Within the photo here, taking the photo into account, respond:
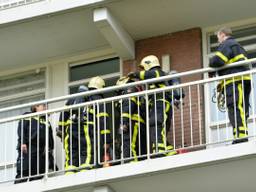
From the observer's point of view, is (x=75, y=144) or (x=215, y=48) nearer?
(x=75, y=144)

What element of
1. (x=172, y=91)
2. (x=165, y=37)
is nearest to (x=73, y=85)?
(x=165, y=37)

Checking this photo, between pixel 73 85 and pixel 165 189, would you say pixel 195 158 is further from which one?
pixel 73 85

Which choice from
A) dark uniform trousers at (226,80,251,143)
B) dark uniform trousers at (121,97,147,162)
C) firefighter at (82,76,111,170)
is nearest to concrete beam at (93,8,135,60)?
firefighter at (82,76,111,170)

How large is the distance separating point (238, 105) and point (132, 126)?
1.52 meters

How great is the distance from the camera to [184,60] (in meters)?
17.2

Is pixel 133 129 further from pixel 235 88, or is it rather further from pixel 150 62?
pixel 235 88

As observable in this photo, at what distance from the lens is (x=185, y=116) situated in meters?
16.5

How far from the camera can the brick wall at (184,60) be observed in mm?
16344

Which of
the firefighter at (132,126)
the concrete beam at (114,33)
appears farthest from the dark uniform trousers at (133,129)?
the concrete beam at (114,33)

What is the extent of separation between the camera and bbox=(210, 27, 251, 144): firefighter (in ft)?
48.5

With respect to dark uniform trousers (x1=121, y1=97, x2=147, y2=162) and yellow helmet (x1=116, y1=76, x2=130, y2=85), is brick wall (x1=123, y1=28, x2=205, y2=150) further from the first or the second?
yellow helmet (x1=116, y1=76, x2=130, y2=85)

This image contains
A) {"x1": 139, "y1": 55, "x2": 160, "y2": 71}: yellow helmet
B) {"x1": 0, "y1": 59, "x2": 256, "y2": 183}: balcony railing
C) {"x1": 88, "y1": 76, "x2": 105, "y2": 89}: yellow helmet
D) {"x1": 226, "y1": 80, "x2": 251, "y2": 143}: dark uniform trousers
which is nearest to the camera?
{"x1": 226, "y1": 80, "x2": 251, "y2": 143}: dark uniform trousers

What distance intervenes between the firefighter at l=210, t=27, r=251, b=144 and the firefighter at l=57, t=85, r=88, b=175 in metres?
1.95

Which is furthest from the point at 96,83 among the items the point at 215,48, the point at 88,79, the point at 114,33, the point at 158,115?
the point at 215,48
